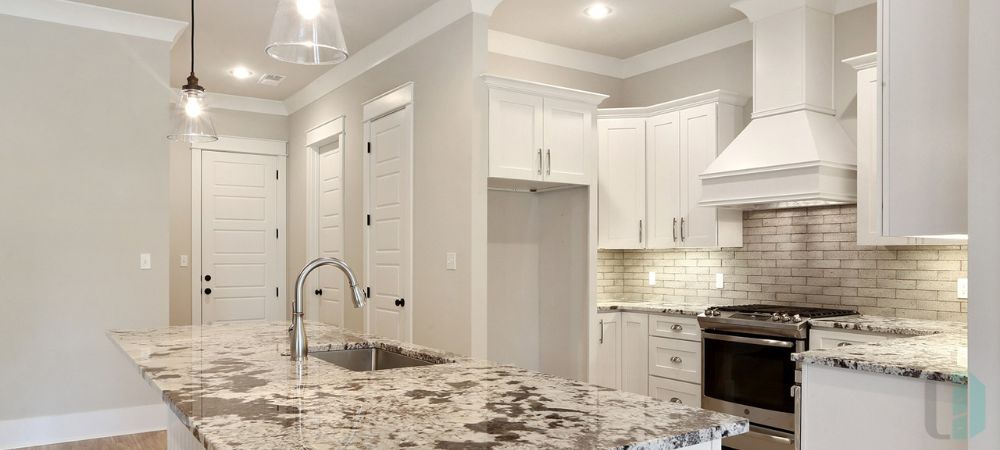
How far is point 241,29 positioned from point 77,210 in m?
1.59

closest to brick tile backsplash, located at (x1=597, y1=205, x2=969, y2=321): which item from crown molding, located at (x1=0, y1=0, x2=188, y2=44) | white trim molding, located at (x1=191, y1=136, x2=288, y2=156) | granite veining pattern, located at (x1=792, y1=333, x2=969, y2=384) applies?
granite veining pattern, located at (x1=792, y1=333, x2=969, y2=384)

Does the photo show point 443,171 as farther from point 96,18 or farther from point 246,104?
point 246,104

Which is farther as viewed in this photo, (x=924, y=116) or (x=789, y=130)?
(x=789, y=130)

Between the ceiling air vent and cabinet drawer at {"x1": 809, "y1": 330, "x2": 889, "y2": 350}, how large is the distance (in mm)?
4695

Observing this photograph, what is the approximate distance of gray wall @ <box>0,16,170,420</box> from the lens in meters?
4.21

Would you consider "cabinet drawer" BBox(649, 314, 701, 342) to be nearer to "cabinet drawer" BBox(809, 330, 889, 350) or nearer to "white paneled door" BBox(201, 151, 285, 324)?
"cabinet drawer" BBox(809, 330, 889, 350)

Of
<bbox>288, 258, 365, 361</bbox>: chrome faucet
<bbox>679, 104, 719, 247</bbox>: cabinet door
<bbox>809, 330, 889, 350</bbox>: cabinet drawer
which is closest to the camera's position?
<bbox>288, 258, 365, 361</bbox>: chrome faucet

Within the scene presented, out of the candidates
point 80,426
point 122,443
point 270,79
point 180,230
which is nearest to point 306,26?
point 122,443

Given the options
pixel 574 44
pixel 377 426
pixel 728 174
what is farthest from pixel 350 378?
pixel 574 44

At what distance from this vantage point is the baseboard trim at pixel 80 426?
4180 millimetres

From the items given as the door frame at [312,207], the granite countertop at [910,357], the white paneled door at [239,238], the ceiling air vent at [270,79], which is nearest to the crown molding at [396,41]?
the ceiling air vent at [270,79]

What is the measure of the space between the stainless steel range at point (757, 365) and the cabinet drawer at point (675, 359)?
0.16 m

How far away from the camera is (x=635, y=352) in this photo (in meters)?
4.68

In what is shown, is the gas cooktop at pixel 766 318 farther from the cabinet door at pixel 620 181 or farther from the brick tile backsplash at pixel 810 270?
the cabinet door at pixel 620 181
